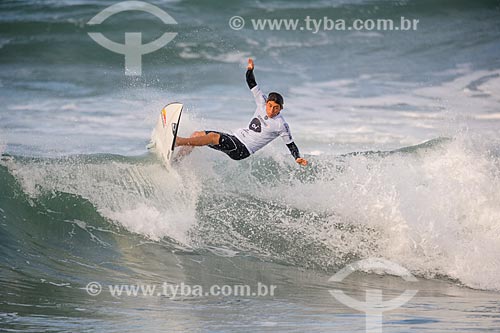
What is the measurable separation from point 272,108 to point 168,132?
1.33 meters

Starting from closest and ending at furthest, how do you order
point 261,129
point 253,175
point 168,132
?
point 261,129 → point 168,132 → point 253,175

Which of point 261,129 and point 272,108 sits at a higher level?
point 272,108

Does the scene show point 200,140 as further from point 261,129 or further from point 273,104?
point 273,104

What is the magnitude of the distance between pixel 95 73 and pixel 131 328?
11425 millimetres

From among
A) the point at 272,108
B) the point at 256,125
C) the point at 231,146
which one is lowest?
the point at 231,146

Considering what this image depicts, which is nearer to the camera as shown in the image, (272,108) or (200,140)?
(272,108)

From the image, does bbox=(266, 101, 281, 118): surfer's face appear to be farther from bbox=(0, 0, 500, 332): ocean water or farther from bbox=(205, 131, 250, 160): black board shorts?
bbox=(0, 0, 500, 332): ocean water

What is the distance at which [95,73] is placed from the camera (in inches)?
631

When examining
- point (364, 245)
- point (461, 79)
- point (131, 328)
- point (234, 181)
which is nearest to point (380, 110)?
point (461, 79)

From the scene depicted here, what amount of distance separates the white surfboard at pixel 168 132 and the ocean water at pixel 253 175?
1.42ft

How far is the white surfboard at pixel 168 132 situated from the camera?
8.60 meters

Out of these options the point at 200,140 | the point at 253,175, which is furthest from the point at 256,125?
the point at 253,175

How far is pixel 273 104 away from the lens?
27.2 ft

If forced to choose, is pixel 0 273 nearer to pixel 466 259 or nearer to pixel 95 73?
pixel 466 259
